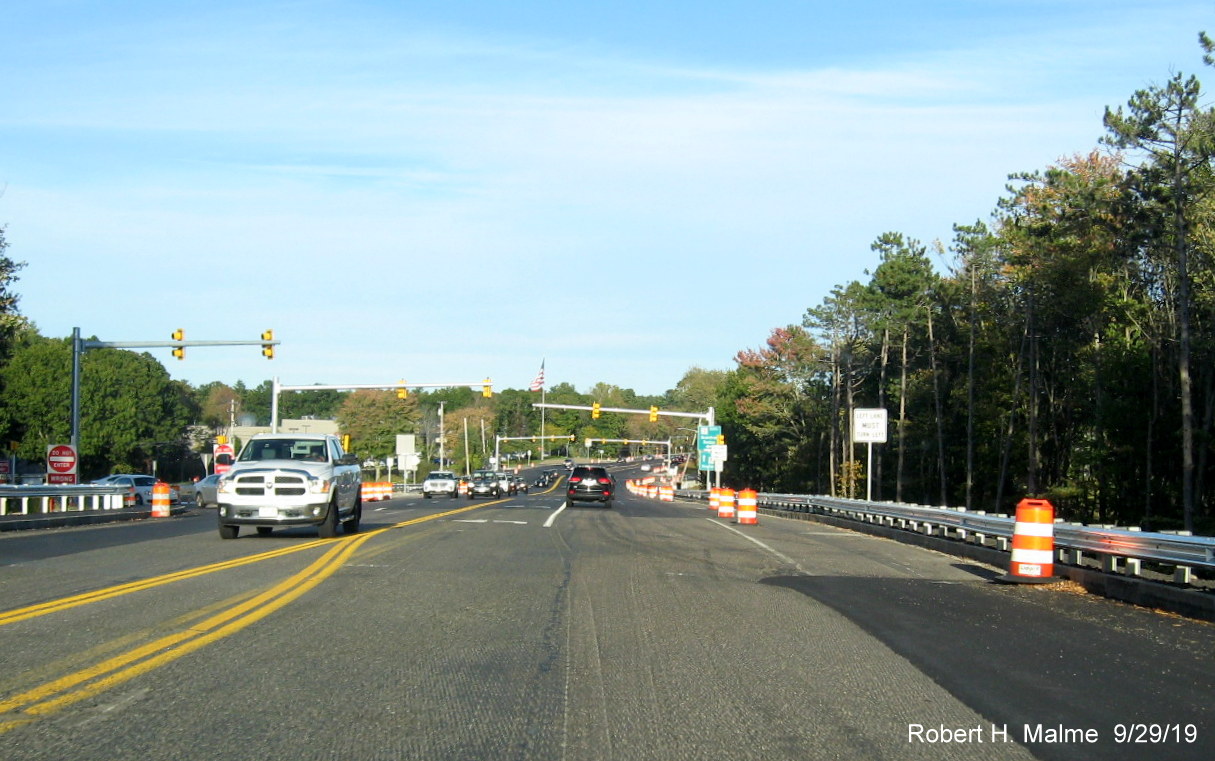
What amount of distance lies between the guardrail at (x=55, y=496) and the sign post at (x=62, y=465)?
1.63 ft

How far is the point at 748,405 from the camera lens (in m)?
97.8

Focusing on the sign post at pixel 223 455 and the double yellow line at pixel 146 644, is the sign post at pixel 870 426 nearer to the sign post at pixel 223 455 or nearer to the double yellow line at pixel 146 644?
the sign post at pixel 223 455

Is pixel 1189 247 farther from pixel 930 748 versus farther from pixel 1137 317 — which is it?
pixel 930 748

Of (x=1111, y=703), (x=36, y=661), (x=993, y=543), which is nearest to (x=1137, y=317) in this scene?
(x=993, y=543)

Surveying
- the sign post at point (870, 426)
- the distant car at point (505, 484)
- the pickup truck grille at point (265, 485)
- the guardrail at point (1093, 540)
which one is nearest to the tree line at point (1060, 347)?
the sign post at point (870, 426)

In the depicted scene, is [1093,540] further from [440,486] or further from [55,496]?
[440,486]

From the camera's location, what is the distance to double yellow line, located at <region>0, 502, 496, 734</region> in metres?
6.92

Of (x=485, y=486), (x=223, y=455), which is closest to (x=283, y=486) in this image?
(x=223, y=455)

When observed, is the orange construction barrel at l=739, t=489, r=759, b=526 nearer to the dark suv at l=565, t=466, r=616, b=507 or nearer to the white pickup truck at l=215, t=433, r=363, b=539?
the dark suv at l=565, t=466, r=616, b=507

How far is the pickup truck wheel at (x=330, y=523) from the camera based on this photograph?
20.5 m

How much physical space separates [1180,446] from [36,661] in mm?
48106

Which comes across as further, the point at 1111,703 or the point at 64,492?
the point at 64,492

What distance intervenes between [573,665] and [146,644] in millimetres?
3497

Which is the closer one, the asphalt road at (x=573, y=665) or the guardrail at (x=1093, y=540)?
the asphalt road at (x=573, y=665)
